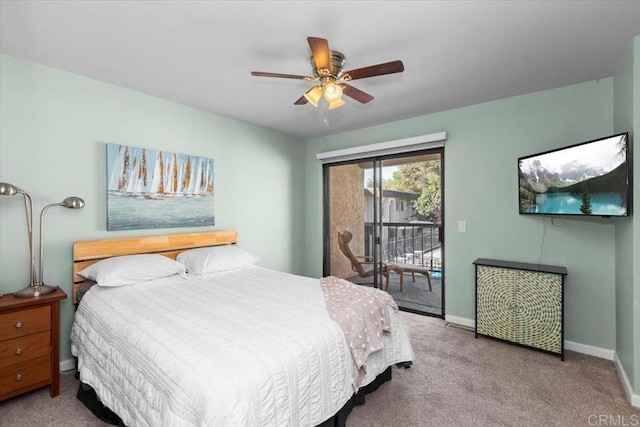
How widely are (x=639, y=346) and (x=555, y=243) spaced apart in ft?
3.62

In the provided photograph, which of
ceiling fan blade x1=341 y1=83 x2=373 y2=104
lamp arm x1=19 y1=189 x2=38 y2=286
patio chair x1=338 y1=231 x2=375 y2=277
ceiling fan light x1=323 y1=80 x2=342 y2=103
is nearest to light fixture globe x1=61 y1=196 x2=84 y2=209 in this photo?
lamp arm x1=19 y1=189 x2=38 y2=286

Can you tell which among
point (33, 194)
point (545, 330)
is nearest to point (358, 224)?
point (545, 330)

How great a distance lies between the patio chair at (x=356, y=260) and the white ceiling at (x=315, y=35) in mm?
2262

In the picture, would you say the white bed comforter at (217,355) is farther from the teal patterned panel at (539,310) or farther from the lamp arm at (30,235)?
the teal patterned panel at (539,310)

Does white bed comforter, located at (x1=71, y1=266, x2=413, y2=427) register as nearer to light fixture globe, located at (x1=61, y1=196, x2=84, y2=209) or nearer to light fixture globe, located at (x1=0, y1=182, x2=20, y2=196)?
light fixture globe, located at (x1=61, y1=196, x2=84, y2=209)

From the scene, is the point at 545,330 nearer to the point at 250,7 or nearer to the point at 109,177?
the point at 250,7

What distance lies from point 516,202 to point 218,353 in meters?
3.17

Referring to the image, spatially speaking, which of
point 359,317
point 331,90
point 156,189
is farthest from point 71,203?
point 359,317

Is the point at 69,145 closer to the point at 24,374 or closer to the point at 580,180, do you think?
the point at 24,374

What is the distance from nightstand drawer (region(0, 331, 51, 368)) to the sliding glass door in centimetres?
334

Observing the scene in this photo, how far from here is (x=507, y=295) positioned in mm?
2871

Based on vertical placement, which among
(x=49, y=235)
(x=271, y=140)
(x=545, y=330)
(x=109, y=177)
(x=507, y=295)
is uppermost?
(x=271, y=140)

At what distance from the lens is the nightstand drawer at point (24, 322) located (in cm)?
194

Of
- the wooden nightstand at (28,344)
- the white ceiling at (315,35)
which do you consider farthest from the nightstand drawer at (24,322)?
the white ceiling at (315,35)
